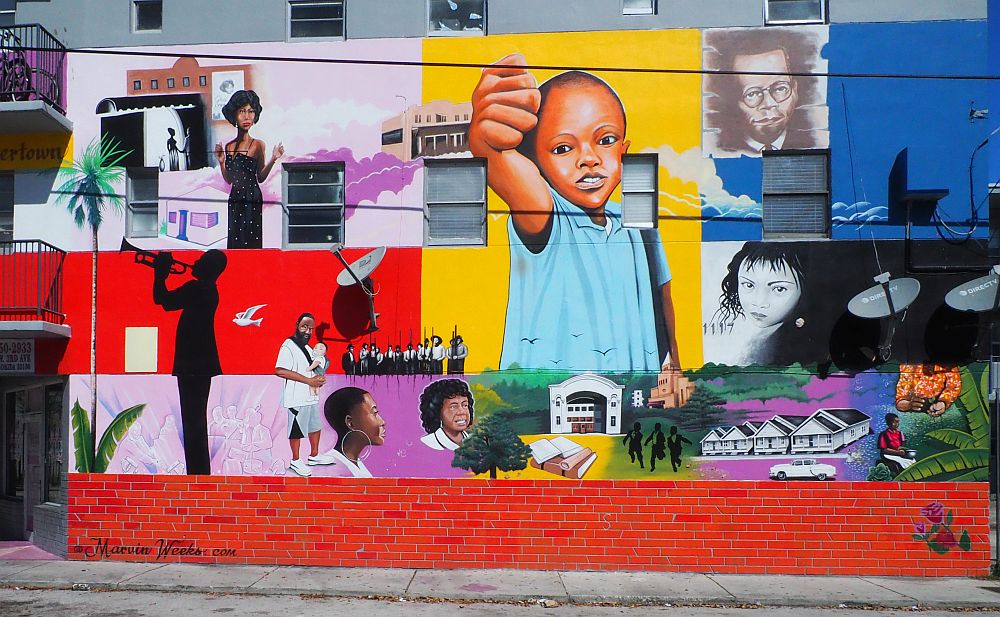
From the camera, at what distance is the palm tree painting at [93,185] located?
516 inches

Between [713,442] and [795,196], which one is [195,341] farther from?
[795,196]

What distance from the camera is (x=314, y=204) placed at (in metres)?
12.9

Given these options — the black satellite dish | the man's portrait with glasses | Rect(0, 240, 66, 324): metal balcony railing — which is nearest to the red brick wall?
the black satellite dish

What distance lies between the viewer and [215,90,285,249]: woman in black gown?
505 inches

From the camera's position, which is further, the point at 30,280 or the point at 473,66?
the point at 30,280

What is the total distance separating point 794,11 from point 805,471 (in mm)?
6266

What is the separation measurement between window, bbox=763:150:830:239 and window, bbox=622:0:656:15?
8.56 feet

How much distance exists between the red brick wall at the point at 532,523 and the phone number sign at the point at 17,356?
1978mm

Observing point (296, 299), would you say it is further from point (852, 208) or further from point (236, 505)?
point (852, 208)

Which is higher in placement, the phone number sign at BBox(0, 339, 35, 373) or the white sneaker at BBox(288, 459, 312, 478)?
the phone number sign at BBox(0, 339, 35, 373)

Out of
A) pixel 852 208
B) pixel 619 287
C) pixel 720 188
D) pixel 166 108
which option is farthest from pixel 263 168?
pixel 852 208

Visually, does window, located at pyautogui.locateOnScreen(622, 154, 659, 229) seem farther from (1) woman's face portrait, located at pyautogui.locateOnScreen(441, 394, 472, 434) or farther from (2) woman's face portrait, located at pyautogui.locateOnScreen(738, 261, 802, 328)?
(1) woman's face portrait, located at pyautogui.locateOnScreen(441, 394, 472, 434)

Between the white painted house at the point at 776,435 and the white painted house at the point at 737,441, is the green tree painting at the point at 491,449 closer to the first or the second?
the white painted house at the point at 737,441

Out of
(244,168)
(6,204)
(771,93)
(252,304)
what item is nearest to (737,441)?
(771,93)
